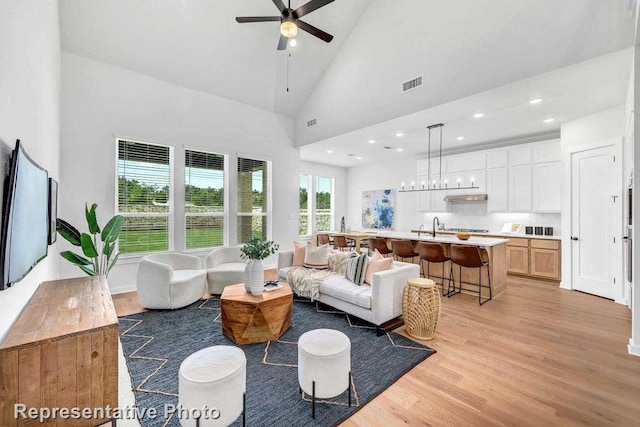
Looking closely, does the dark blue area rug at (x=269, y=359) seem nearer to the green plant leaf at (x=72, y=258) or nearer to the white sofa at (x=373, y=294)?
the white sofa at (x=373, y=294)

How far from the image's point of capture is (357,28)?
5.07 metres

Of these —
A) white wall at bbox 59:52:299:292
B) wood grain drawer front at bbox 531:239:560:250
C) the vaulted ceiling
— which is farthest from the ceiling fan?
wood grain drawer front at bbox 531:239:560:250

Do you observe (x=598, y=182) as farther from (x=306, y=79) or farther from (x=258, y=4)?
(x=258, y=4)

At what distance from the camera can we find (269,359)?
8.10ft

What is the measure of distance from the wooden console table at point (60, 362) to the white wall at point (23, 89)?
160 mm

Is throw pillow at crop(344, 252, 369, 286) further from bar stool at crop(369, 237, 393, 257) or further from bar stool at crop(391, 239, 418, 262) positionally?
bar stool at crop(369, 237, 393, 257)

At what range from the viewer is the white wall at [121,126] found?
4.04m

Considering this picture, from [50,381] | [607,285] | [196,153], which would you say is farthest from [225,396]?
[607,285]

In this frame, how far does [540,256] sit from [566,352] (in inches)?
130

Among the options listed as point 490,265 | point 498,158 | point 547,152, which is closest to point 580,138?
point 547,152

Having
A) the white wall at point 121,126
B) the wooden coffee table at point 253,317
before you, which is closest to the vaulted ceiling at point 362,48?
the white wall at point 121,126

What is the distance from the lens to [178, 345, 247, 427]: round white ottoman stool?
60.4 inches

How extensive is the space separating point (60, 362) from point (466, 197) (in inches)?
278

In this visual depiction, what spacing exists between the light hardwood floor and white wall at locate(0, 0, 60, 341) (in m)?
2.09
